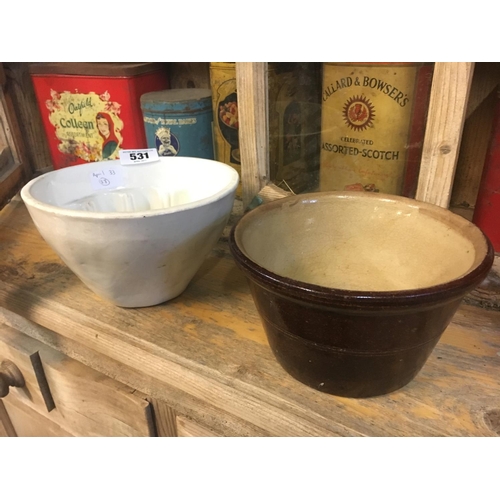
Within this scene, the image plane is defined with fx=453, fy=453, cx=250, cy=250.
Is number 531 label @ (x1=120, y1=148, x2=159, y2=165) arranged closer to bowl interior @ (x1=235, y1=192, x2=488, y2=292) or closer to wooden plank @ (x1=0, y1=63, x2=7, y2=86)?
bowl interior @ (x1=235, y1=192, x2=488, y2=292)

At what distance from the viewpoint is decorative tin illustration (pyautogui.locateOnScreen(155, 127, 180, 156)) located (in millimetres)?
671

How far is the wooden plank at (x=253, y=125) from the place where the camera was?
0.57 m

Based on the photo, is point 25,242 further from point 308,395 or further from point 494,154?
point 494,154

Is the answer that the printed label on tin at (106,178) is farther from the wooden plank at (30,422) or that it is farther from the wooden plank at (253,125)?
the wooden plank at (30,422)

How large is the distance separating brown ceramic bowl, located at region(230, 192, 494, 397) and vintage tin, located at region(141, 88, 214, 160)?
25 centimetres

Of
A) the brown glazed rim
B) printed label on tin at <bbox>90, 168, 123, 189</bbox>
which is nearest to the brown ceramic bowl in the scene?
the brown glazed rim

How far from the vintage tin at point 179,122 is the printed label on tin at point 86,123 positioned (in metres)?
0.10

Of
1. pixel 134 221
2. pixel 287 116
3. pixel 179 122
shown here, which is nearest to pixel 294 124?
pixel 287 116

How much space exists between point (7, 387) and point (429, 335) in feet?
1.88

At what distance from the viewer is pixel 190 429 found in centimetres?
49

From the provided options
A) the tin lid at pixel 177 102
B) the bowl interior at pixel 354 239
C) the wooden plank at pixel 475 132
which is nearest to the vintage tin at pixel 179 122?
the tin lid at pixel 177 102

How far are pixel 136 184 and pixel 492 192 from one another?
0.44 metres

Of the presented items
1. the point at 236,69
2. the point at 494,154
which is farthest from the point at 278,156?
the point at 494,154

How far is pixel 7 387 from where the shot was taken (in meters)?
0.64
